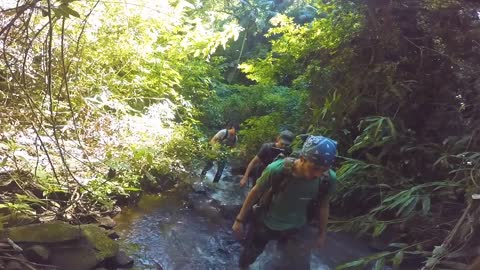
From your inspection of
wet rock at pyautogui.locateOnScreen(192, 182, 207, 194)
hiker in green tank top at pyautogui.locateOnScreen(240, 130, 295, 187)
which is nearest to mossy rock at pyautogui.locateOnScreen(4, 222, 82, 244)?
hiker in green tank top at pyautogui.locateOnScreen(240, 130, 295, 187)

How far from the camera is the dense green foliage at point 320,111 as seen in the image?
5.19 m

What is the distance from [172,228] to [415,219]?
11.6 feet

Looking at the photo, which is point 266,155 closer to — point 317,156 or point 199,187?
point 317,156

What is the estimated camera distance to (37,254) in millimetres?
4242

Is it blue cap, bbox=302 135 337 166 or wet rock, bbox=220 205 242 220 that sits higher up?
blue cap, bbox=302 135 337 166

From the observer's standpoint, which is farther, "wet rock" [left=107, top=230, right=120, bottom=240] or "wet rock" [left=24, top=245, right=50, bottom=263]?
"wet rock" [left=107, top=230, right=120, bottom=240]

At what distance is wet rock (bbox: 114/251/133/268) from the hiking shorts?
172 centimetres

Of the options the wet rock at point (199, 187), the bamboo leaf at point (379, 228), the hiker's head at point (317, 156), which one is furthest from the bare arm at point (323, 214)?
the wet rock at point (199, 187)

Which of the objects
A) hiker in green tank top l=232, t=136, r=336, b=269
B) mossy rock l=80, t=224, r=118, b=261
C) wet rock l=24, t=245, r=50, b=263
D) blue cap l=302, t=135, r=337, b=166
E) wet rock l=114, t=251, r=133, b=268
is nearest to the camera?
blue cap l=302, t=135, r=337, b=166

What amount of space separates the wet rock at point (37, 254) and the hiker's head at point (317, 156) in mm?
2742

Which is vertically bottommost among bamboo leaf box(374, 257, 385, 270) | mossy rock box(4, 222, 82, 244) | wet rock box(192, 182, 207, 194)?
wet rock box(192, 182, 207, 194)

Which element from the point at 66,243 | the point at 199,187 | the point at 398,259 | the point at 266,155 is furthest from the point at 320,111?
the point at 66,243

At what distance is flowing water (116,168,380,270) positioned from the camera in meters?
5.48

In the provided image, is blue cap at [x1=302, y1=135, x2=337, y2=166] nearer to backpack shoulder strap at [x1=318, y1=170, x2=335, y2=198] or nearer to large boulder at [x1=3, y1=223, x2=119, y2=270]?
backpack shoulder strap at [x1=318, y1=170, x2=335, y2=198]
